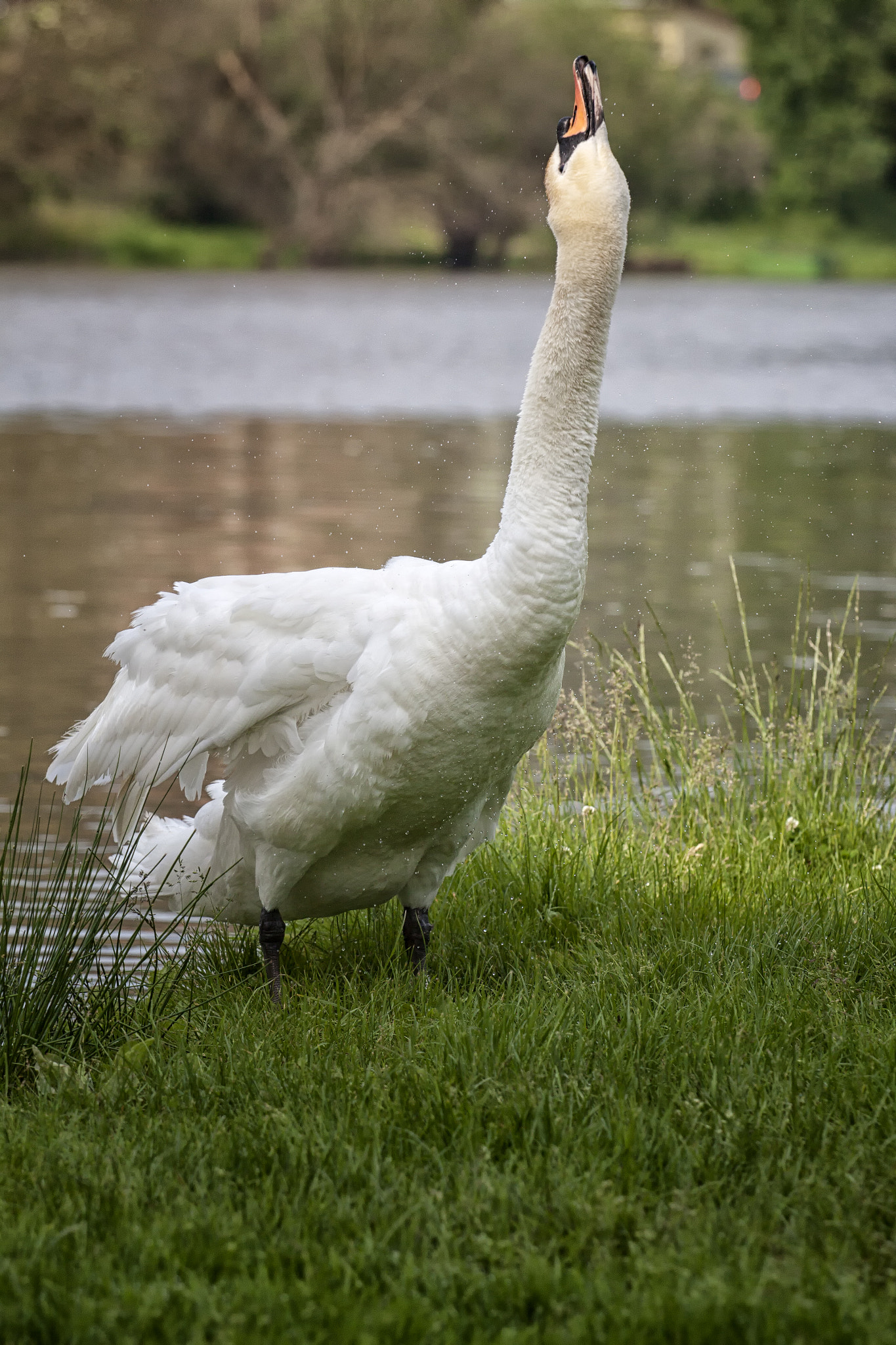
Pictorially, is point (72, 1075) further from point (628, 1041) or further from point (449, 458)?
point (449, 458)

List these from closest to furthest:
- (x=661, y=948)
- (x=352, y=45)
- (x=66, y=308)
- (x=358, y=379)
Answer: (x=661, y=948), (x=358, y=379), (x=66, y=308), (x=352, y=45)

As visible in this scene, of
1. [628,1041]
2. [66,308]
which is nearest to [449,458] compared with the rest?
[628,1041]

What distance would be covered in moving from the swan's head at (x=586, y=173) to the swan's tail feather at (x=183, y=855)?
185 cm

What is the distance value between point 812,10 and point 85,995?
91841 millimetres

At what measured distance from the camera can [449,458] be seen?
1988cm

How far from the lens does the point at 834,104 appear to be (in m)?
85.8

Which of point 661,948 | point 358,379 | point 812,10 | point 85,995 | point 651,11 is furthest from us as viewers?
point 651,11

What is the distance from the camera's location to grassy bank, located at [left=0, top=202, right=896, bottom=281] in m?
70.4

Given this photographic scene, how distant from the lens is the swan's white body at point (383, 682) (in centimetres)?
437

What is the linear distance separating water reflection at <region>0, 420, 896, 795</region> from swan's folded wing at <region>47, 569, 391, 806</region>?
8.96 ft

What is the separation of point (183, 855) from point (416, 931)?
736 millimetres

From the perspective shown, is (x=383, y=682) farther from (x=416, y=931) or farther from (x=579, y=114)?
(x=579, y=114)

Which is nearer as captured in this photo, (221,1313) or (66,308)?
(221,1313)

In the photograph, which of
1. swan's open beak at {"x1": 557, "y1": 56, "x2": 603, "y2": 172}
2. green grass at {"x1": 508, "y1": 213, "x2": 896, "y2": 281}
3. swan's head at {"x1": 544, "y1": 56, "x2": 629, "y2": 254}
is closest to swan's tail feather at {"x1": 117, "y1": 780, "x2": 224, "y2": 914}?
→ swan's head at {"x1": 544, "y1": 56, "x2": 629, "y2": 254}
